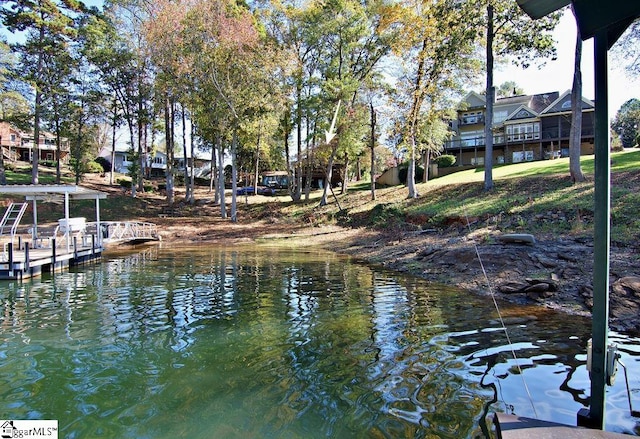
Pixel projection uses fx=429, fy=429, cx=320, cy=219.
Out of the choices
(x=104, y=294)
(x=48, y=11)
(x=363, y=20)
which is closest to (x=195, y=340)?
(x=104, y=294)

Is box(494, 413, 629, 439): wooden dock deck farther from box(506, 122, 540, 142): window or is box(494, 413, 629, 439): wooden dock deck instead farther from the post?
box(506, 122, 540, 142): window

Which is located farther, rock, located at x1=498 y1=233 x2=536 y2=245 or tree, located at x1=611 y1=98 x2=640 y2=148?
tree, located at x1=611 y1=98 x2=640 y2=148

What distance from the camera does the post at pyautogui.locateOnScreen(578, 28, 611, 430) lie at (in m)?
2.88

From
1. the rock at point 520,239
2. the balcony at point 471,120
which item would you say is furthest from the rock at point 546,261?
the balcony at point 471,120

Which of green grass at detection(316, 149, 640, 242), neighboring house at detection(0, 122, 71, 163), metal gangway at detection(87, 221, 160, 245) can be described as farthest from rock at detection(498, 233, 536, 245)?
neighboring house at detection(0, 122, 71, 163)

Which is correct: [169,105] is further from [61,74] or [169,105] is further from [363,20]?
[363,20]

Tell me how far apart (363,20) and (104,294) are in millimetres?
25079

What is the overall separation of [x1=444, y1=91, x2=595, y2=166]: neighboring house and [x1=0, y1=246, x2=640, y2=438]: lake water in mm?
34567

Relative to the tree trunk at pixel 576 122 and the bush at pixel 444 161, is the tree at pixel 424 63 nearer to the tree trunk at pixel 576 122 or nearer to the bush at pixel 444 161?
the tree trunk at pixel 576 122

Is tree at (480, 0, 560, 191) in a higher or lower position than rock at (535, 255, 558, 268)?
higher

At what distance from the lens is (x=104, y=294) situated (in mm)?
10000

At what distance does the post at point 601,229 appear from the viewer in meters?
2.88

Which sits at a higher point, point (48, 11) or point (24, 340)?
point (48, 11)

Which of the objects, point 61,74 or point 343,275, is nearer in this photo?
point 343,275
